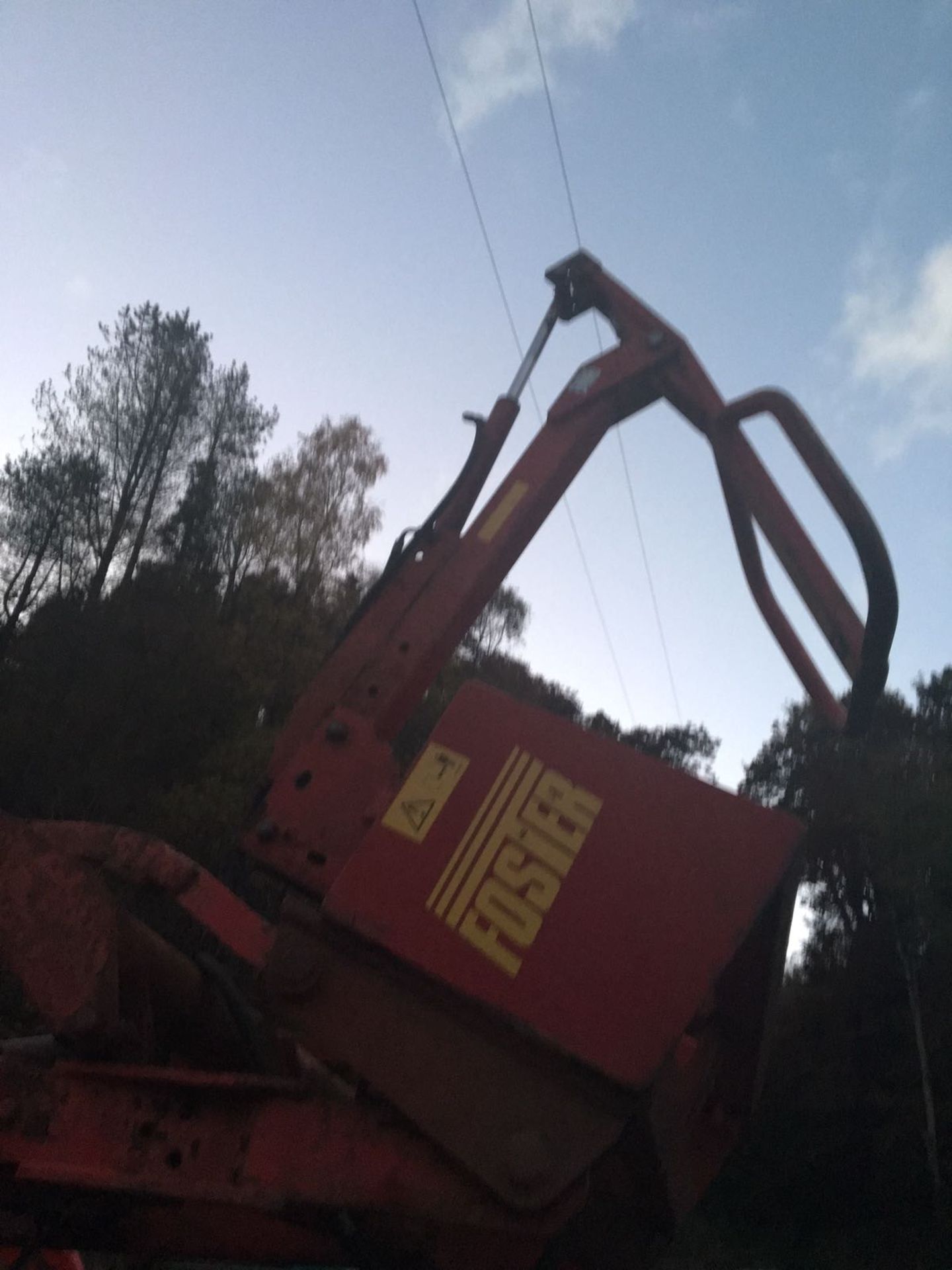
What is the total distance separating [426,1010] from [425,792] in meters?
0.56

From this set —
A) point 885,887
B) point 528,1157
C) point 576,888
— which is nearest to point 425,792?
point 576,888

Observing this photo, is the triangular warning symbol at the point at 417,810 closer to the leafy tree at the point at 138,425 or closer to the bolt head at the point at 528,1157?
the bolt head at the point at 528,1157

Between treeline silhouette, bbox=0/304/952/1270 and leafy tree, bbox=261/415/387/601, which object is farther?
leafy tree, bbox=261/415/387/601

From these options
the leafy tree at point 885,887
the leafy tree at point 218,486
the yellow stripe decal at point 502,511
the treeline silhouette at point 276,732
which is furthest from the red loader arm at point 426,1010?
the leafy tree at point 218,486

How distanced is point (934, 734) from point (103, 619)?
20.4 meters

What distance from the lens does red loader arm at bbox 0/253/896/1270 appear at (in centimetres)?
203

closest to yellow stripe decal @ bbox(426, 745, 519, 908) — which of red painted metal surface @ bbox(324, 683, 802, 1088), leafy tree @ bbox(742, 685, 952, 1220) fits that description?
red painted metal surface @ bbox(324, 683, 802, 1088)

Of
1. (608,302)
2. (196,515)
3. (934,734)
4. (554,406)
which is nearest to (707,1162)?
(554,406)

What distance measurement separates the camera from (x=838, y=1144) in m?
14.6

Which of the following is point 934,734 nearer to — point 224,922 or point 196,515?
point 196,515

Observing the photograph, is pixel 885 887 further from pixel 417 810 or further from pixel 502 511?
pixel 417 810

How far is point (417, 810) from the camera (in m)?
2.29

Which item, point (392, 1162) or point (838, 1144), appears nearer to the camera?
point (392, 1162)

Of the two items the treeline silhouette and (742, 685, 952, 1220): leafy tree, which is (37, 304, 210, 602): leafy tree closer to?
the treeline silhouette
